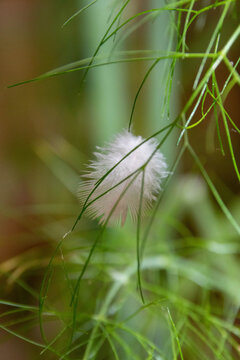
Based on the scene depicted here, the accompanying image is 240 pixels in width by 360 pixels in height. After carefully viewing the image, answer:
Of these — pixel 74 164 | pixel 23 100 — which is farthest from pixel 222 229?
pixel 23 100

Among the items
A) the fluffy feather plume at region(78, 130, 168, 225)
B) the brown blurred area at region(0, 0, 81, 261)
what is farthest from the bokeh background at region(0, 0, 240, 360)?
the fluffy feather plume at region(78, 130, 168, 225)

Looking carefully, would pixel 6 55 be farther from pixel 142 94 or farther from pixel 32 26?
pixel 142 94

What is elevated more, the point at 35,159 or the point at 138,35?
the point at 138,35

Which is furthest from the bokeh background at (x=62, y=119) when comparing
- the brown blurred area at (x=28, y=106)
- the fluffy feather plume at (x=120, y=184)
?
the fluffy feather plume at (x=120, y=184)

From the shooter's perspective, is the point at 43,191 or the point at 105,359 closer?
the point at 105,359

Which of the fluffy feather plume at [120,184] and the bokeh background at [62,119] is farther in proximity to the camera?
the bokeh background at [62,119]

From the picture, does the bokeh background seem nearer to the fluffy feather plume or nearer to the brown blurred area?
the brown blurred area

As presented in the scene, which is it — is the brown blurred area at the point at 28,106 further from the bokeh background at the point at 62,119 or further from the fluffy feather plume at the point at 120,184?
the fluffy feather plume at the point at 120,184

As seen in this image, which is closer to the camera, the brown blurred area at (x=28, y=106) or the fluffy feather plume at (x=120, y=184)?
the fluffy feather plume at (x=120, y=184)

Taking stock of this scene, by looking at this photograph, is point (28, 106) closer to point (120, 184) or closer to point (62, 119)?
point (62, 119)
